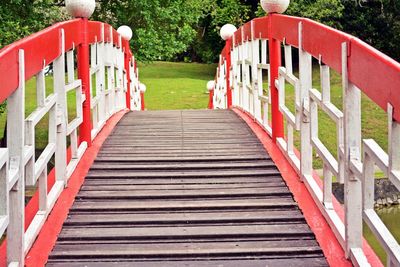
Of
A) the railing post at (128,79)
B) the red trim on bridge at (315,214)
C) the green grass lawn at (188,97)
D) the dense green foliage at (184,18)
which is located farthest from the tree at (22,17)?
the red trim on bridge at (315,214)

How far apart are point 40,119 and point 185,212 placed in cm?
117

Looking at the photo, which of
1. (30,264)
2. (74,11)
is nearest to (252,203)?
(30,264)

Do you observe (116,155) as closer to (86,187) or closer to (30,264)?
(86,187)

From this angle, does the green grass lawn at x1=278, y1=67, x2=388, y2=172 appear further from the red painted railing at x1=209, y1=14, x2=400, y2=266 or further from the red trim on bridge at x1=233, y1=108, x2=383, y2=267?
the red trim on bridge at x1=233, y1=108, x2=383, y2=267

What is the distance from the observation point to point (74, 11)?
6605 mm


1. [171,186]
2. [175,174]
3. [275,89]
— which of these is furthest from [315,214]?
[275,89]

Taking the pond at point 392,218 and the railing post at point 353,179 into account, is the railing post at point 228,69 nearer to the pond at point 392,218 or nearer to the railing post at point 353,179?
the pond at point 392,218

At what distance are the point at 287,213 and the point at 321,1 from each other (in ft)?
75.7

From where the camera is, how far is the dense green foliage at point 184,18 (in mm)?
14961

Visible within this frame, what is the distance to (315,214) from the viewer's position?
4867 mm

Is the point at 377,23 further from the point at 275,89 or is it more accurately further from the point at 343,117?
the point at 343,117

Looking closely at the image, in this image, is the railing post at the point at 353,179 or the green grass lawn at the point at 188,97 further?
the green grass lawn at the point at 188,97

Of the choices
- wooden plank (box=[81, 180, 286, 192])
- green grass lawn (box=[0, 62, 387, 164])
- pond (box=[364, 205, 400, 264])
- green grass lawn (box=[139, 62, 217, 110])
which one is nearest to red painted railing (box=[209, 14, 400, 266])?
wooden plank (box=[81, 180, 286, 192])

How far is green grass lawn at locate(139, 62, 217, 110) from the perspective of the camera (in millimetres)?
25291
